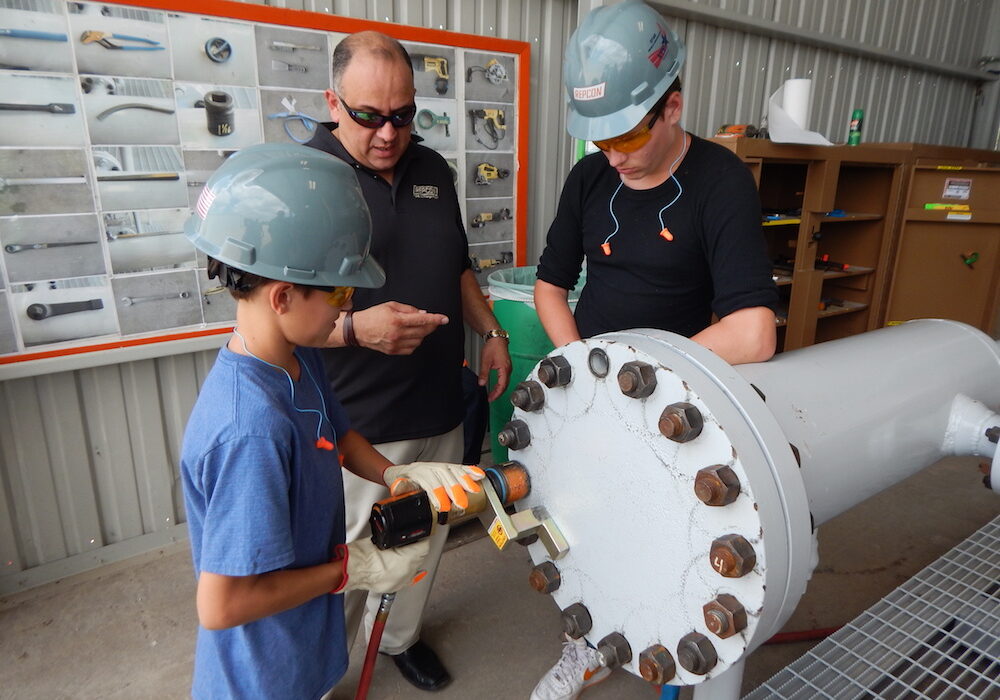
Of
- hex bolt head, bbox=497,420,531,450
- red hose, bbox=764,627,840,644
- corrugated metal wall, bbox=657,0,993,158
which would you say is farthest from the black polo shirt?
corrugated metal wall, bbox=657,0,993,158

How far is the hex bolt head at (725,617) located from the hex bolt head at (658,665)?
95 mm

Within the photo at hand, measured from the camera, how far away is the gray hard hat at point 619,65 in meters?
1.17

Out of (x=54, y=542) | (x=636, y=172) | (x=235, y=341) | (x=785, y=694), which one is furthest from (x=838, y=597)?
(x=54, y=542)

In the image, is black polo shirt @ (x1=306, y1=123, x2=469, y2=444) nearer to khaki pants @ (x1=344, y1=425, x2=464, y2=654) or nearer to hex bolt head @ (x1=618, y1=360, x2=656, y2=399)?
khaki pants @ (x1=344, y1=425, x2=464, y2=654)

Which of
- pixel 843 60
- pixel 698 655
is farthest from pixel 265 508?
pixel 843 60

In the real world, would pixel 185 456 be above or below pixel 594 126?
below

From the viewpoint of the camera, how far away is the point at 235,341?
0.96 meters

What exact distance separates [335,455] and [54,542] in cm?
176

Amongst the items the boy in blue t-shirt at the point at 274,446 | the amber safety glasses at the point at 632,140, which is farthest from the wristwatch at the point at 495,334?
the boy in blue t-shirt at the point at 274,446

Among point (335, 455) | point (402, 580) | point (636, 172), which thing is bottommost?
point (402, 580)

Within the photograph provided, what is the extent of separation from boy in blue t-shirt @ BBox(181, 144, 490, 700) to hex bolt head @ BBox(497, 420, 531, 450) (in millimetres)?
86

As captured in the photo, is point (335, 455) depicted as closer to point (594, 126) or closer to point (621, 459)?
point (621, 459)

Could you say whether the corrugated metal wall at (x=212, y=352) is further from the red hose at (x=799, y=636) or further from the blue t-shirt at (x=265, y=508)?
the red hose at (x=799, y=636)

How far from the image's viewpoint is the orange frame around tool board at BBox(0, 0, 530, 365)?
5.94 ft
